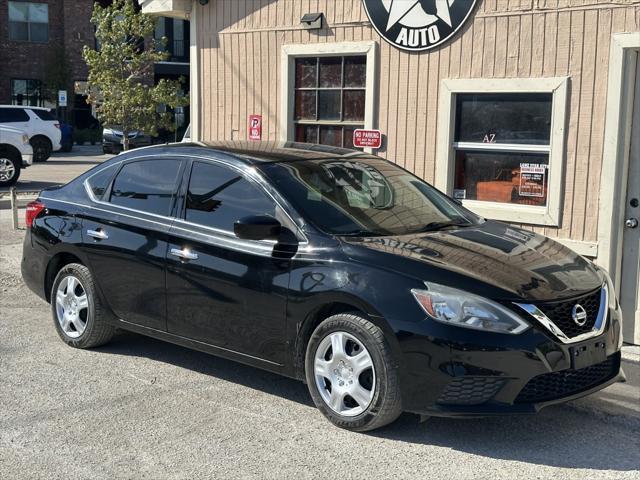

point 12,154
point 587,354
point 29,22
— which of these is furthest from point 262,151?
point 29,22

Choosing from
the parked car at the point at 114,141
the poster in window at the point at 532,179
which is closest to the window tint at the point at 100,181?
the poster in window at the point at 532,179

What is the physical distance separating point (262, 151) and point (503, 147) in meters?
2.82

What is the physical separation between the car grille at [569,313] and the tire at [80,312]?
10.6 ft

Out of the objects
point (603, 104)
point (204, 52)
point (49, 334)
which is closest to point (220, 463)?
point (49, 334)

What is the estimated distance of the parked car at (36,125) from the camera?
25547 millimetres

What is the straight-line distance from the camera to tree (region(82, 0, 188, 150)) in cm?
1569

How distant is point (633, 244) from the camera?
710 cm

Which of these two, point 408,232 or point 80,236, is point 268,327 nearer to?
point 408,232

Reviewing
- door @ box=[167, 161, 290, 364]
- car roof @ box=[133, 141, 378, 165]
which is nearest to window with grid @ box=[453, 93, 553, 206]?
car roof @ box=[133, 141, 378, 165]

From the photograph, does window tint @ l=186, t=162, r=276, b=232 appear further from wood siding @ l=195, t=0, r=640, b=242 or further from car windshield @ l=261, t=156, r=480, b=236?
wood siding @ l=195, t=0, r=640, b=242

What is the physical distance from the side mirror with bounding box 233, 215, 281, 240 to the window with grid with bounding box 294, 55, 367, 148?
4.10 meters

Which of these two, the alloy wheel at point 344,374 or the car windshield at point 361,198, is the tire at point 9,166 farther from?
the alloy wheel at point 344,374

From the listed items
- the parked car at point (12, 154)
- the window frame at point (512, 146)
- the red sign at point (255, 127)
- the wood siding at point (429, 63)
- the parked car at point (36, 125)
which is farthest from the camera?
the parked car at point (36, 125)

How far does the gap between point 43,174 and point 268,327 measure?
1954 cm
